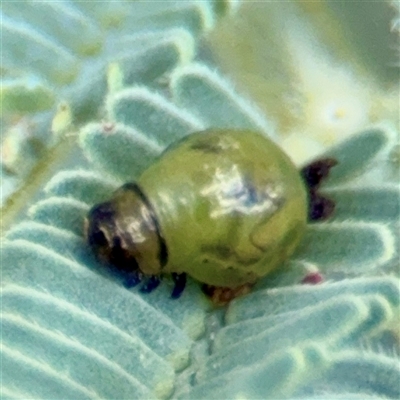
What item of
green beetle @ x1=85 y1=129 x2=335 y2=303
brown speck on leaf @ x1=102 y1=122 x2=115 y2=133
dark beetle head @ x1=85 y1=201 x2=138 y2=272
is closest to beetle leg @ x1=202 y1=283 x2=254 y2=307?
green beetle @ x1=85 y1=129 x2=335 y2=303

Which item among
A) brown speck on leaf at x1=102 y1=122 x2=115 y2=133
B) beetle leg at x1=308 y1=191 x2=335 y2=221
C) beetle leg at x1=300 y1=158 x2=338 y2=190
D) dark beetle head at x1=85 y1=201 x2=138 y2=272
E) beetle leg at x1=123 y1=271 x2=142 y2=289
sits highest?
beetle leg at x1=300 y1=158 x2=338 y2=190

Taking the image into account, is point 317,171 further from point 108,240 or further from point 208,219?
point 108,240

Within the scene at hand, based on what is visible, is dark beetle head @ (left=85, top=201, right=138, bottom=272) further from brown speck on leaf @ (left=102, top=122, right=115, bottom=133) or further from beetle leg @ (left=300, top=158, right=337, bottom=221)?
beetle leg @ (left=300, top=158, right=337, bottom=221)

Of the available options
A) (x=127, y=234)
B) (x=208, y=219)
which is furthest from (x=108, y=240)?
→ (x=208, y=219)

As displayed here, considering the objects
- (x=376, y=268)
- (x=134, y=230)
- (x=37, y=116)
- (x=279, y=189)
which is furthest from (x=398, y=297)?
(x=37, y=116)

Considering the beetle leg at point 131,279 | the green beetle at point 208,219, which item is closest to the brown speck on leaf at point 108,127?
the green beetle at point 208,219

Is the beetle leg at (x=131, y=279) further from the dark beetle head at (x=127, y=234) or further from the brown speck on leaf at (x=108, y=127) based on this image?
the brown speck on leaf at (x=108, y=127)

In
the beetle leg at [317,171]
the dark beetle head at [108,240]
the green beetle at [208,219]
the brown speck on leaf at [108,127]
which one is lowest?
the dark beetle head at [108,240]
